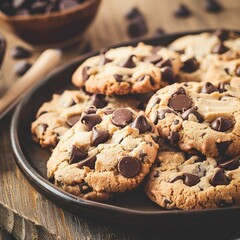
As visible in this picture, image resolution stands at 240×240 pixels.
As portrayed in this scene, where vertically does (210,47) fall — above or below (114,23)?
above

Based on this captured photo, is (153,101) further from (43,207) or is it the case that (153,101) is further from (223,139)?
(43,207)

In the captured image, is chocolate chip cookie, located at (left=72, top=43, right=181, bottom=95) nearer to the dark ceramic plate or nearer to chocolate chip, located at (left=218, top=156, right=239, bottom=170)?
the dark ceramic plate

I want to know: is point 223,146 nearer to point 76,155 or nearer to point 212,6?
point 76,155

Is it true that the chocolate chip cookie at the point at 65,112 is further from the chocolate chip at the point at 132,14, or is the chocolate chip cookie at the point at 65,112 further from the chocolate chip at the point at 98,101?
the chocolate chip at the point at 132,14

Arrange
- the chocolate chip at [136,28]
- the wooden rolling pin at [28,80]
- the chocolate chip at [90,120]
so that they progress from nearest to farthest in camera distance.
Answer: the chocolate chip at [90,120], the wooden rolling pin at [28,80], the chocolate chip at [136,28]

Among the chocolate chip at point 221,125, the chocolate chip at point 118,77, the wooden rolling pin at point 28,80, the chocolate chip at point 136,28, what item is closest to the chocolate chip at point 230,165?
the chocolate chip at point 221,125

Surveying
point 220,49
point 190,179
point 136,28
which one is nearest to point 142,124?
point 190,179

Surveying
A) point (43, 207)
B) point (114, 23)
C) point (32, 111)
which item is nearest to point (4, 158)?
point (32, 111)

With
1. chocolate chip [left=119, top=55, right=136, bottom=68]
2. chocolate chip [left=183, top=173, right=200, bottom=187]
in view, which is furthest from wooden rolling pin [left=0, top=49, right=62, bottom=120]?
chocolate chip [left=183, top=173, right=200, bottom=187]
